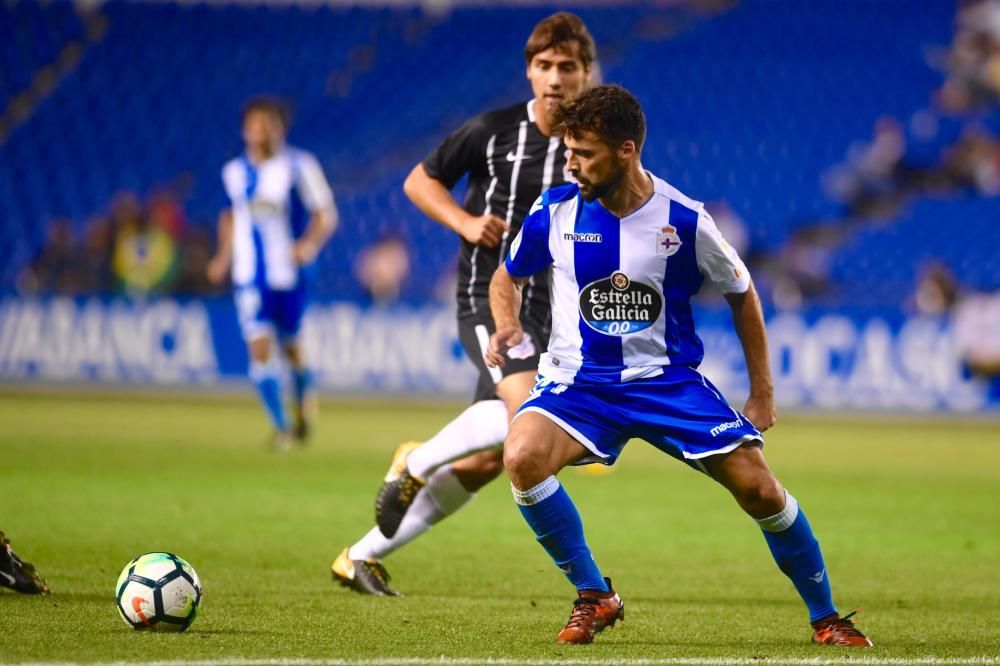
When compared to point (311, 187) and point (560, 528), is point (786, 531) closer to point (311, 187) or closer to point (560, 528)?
point (560, 528)

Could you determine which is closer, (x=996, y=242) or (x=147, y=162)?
(x=996, y=242)

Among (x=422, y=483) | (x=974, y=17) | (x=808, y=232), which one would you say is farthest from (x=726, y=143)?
(x=422, y=483)

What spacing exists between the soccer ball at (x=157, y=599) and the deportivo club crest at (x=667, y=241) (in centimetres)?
186

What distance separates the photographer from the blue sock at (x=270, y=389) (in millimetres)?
12883

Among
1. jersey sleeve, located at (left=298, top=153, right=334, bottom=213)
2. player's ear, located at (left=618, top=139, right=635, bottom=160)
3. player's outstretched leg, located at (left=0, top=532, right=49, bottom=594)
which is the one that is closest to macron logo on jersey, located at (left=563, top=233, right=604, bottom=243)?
player's ear, located at (left=618, top=139, right=635, bottom=160)

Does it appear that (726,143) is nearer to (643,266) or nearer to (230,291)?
(230,291)

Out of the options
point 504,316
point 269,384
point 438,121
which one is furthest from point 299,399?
point 438,121

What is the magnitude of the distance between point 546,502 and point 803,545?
0.85m

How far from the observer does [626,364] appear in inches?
201

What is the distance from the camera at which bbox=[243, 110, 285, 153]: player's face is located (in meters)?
13.0

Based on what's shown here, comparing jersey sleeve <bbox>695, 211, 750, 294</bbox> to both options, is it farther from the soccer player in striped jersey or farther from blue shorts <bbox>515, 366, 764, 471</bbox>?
blue shorts <bbox>515, 366, 764, 471</bbox>

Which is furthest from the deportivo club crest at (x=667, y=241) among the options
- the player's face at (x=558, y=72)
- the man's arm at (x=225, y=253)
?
the man's arm at (x=225, y=253)

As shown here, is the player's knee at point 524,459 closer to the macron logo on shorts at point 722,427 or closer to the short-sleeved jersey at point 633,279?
the short-sleeved jersey at point 633,279

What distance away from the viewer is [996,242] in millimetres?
20188
